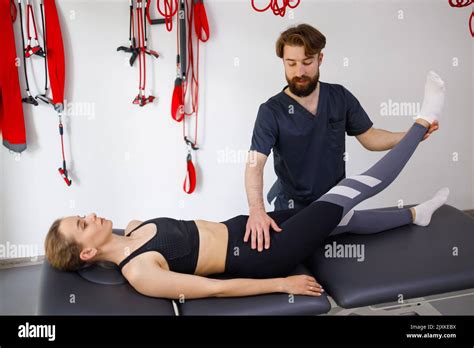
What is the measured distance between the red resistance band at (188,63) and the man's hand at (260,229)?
1148 mm

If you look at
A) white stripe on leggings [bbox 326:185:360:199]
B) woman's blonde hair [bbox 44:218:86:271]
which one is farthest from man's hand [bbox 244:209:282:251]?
woman's blonde hair [bbox 44:218:86:271]

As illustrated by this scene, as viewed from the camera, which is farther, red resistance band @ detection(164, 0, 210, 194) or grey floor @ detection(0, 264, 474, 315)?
red resistance band @ detection(164, 0, 210, 194)

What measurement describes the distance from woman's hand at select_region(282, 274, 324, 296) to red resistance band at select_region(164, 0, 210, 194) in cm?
135

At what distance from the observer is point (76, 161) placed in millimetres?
2701

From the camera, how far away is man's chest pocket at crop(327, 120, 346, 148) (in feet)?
6.89

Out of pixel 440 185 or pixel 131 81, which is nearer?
pixel 131 81

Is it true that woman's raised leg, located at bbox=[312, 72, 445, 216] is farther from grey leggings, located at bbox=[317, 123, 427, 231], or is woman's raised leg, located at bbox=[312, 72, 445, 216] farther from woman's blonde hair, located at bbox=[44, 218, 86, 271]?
woman's blonde hair, located at bbox=[44, 218, 86, 271]

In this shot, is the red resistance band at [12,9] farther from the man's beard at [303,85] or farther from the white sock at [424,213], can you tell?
the white sock at [424,213]

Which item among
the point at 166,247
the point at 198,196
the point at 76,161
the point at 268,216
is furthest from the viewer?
the point at 198,196
